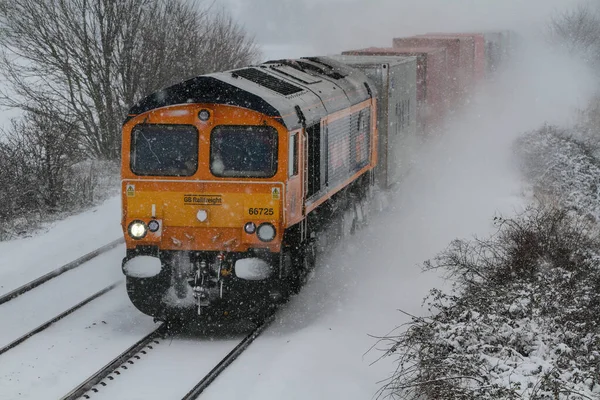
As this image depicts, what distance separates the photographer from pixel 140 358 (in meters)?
8.61

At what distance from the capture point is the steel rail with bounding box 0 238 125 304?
11188 millimetres

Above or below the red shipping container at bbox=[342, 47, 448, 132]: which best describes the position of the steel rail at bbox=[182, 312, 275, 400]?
below

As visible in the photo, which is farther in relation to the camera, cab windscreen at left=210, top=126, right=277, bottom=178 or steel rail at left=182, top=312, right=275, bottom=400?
cab windscreen at left=210, top=126, right=277, bottom=178

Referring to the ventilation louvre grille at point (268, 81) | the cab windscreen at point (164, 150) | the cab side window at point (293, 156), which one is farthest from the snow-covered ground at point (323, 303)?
the ventilation louvre grille at point (268, 81)

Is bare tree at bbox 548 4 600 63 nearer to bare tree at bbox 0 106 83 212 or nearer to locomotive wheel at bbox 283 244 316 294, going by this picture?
bare tree at bbox 0 106 83 212

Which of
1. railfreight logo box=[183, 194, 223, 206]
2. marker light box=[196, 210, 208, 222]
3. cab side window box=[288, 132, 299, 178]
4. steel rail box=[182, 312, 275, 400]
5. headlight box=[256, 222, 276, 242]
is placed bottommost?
steel rail box=[182, 312, 275, 400]

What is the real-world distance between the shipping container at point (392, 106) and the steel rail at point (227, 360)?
5664 mm

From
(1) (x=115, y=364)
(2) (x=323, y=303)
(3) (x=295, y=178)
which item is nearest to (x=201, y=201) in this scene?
(3) (x=295, y=178)

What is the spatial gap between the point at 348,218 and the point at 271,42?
5994 cm

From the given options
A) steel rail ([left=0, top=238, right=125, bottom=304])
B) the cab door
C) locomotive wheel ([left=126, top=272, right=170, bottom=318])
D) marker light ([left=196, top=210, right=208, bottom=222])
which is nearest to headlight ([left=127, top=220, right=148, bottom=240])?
locomotive wheel ([left=126, top=272, right=170, bottom=318])

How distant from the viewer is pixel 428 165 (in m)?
21.4

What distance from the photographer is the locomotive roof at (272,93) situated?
8984mm

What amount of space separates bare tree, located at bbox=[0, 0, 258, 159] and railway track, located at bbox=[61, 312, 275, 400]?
1279 cm

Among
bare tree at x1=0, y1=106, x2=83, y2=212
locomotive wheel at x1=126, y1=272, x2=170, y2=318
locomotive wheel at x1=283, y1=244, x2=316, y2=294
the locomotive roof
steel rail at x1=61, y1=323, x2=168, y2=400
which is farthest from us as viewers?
bare tree at x1=0, y1=106, x2=83, y2=212
